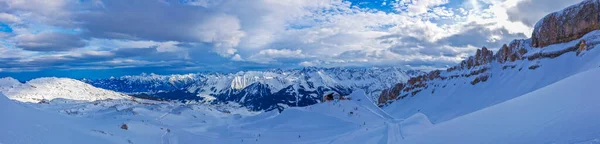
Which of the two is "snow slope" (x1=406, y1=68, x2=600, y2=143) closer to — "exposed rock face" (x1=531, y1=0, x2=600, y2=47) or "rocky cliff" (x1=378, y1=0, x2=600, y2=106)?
"rocky cliff" (x1=378, y1=0, x2=600, y2=106)

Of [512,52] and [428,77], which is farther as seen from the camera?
[428,77]

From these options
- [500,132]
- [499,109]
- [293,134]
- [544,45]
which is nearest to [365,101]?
[293,134]

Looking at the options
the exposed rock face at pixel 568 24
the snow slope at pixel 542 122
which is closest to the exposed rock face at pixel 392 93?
the exposed rock face at pixel 568 24

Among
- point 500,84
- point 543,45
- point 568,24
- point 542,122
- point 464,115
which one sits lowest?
point 464,115

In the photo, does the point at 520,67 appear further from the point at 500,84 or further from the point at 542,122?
the point at 542,122

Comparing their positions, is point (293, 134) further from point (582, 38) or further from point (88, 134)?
point (582, 38)

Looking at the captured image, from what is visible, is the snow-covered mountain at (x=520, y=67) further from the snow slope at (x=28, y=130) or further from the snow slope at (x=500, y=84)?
the snow slope at (x=28, y=130)

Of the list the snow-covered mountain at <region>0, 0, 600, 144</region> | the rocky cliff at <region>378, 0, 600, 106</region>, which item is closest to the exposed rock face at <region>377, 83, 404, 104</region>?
the rocky cliff at <region>378, 0, 600, 106</region>

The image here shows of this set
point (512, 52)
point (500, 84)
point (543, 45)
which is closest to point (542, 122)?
point (500, 84)
